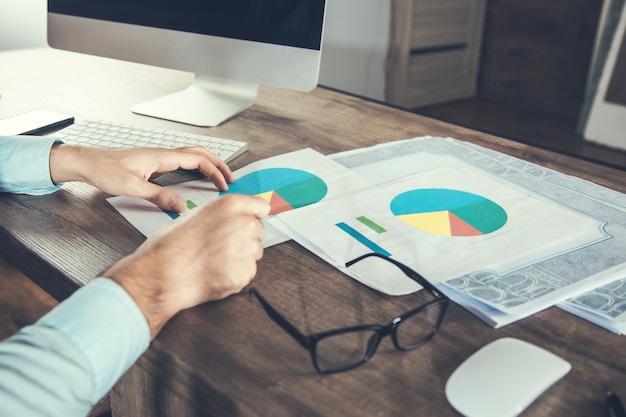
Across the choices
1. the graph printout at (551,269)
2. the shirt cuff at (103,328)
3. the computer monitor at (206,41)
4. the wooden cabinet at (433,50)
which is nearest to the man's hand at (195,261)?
the shirt cuff at (103,328)

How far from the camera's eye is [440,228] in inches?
29.4

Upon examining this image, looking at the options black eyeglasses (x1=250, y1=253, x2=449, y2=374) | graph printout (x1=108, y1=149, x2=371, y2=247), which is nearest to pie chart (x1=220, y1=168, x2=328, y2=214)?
graph printout (x1=108, y1=149, x2=371, y2=247)

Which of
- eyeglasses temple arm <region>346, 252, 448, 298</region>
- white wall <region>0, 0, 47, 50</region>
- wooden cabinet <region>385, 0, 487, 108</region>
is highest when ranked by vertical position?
white wall <region>0, 0, 47, 50</region>

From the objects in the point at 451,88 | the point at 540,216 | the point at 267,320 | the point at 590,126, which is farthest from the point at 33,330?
the point at 451,88

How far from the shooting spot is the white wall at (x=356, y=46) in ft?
10.3

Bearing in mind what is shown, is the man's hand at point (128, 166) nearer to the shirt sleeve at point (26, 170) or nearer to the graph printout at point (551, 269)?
the shirt sleeve at point (26, 170)

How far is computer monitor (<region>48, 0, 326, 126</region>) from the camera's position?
1000mm

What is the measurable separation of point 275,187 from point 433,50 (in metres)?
3.22

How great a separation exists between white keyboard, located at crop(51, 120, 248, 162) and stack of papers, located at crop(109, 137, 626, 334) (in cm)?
8

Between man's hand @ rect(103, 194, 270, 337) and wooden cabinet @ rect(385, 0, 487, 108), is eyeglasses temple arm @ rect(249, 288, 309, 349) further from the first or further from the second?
wooden cabinet @ rect(385, 0, 487, 108)

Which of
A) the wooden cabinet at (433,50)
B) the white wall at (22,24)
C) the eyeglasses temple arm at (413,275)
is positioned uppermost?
the white wall at (22,24)

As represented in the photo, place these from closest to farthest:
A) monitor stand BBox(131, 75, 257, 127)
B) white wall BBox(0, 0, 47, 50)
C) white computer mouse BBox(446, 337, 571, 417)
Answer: white computer mouse BBox(446, 337, 571, 417), monitor stand BBox(131, 75, 257, 127), white wall BBox(0, 0, 47, 50)

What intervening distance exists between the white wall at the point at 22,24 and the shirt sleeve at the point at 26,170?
953mm

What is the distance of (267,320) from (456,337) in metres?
0.19
